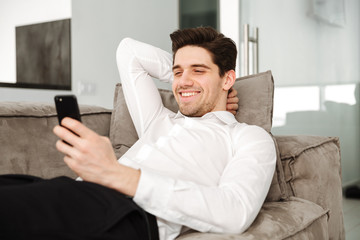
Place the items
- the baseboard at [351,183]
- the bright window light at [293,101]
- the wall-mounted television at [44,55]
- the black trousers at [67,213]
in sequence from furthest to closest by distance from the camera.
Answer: the baseboard at [351,183], the bright window light at [293,101], the wall-mounted television at [44,55], the black trousers at [67,213]

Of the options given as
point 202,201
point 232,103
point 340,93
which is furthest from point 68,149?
point 340,93

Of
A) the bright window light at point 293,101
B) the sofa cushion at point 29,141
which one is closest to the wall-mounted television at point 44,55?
the sofa cushion at point 29,141

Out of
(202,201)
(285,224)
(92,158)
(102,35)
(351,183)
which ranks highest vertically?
(102,35)

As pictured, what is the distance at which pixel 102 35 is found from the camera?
312cm

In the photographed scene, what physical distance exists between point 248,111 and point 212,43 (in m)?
0.30

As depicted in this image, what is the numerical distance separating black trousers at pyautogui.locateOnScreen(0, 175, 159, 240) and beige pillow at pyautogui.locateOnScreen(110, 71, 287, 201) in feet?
2.09

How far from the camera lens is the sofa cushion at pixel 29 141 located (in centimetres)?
131

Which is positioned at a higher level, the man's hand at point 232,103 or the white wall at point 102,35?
the white wall at point 102,35

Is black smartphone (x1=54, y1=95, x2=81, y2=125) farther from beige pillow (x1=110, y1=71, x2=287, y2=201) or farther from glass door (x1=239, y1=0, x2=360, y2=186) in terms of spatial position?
glass door (x1=239, y1=0, x2=360, y2=186)

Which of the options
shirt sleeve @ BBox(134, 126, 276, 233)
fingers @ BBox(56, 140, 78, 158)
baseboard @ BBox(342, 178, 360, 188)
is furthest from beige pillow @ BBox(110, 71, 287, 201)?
baseboard @ BBox(342, 178, 360, 188)

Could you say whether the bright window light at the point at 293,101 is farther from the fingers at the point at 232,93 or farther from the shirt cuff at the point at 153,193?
the shirt cuff at the point at 153,193

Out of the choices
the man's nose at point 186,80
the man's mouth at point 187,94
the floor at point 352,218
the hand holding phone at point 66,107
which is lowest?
the floor at point 352,218

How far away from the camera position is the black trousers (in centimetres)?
66

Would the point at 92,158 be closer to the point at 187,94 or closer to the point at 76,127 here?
the point at 76,127
